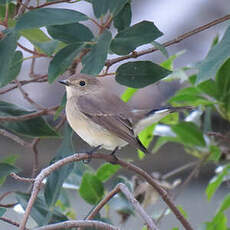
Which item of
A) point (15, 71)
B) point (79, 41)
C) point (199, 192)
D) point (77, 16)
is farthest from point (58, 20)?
point (199, 192)

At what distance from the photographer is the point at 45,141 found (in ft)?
16.0

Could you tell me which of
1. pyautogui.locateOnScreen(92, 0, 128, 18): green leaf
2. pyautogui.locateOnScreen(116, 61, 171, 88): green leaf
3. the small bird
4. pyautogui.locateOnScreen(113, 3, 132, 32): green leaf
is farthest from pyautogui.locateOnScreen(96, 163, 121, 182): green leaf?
pyautogui.locateOnScreen(92, 0, 128, 18): green leaf

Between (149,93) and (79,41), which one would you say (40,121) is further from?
(149,93)

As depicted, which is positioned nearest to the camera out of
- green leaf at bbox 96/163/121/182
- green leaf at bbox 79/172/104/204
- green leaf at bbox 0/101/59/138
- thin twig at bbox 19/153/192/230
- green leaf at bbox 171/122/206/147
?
thin twig at bbox 19/153/192/230

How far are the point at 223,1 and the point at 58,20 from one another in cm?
447

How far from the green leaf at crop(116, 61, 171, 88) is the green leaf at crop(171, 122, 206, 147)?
83 centimetres

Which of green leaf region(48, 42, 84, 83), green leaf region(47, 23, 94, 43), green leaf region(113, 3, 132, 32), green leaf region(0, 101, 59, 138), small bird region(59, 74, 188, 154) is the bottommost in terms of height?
small bird region(59, 74, 188, 154)

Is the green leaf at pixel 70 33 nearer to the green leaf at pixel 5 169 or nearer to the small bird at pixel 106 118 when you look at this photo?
the green leaf at pixel 5 169

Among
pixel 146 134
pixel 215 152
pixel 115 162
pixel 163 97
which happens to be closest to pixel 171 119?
pixel 146 134

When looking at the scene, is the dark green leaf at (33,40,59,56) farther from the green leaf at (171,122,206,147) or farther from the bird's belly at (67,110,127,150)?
the green leaf at (171,122,206,147)

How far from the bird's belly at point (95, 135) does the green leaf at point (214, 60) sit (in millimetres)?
1085

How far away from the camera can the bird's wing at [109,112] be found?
2629 millimetres

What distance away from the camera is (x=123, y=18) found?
2.01m

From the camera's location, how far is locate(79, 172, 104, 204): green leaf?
2.45 m
